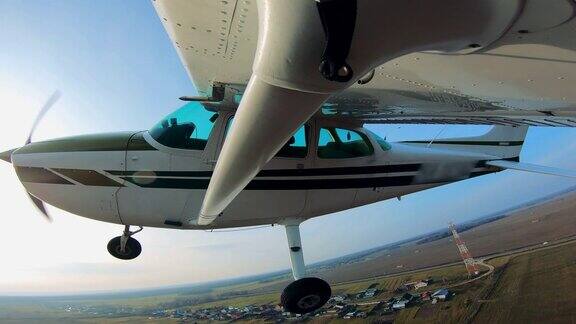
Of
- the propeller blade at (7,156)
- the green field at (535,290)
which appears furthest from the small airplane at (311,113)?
the green field at (535,290)

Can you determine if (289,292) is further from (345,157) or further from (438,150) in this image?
(438,150)

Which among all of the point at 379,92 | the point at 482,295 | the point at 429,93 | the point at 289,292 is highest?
the point at 379,92

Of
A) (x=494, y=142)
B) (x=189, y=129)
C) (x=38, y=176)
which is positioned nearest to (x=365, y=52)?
(x=189, y=129)

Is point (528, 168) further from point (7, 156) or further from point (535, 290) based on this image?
point (535, 290)

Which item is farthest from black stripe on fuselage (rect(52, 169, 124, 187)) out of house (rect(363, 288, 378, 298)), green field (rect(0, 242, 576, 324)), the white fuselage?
house (rect(363, 288, 378, 298))

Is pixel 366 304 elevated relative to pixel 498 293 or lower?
elevated

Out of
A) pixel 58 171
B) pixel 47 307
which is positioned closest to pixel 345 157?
pixel 58 171
